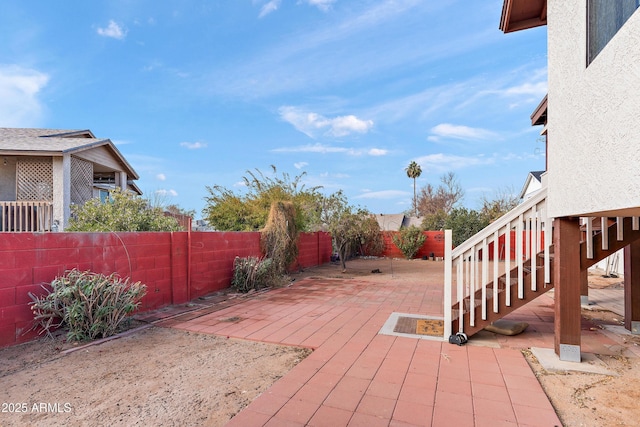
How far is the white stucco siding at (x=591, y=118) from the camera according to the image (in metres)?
1.81

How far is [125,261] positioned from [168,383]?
2764 mm

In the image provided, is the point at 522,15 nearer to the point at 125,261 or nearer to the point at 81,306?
the point at 125,261

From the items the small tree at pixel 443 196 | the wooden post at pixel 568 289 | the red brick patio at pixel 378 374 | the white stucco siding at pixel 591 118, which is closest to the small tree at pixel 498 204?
the small tree at pixel 443 196

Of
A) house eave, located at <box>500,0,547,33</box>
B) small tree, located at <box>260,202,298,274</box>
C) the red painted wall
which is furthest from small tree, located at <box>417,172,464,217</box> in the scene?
house eave, located at <box>500,0,547,33</box>

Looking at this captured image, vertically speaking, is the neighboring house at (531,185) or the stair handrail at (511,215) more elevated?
the neighboring house at (531,185)

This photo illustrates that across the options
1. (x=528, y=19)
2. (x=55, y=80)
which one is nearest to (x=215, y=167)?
(x=55, y=80)

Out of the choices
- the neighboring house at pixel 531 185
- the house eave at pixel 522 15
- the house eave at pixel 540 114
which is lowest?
the neighboring house at pixel 531 185

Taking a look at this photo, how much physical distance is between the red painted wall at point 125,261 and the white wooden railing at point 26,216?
6060 mm

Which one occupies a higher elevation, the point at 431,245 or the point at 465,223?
the point at 465,223

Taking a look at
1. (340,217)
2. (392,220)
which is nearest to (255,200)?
(340,217)

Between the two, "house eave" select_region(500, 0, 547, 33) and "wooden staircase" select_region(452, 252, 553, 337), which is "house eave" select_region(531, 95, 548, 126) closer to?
"house eave" select_region(500, 0, 547, 33)

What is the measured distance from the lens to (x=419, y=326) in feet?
15.0

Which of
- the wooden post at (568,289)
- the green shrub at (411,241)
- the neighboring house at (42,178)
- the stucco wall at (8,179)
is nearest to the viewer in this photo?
the wooden post at (568,289)

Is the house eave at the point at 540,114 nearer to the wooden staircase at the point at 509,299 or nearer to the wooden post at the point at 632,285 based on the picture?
the wooden post at the point at 632,285
